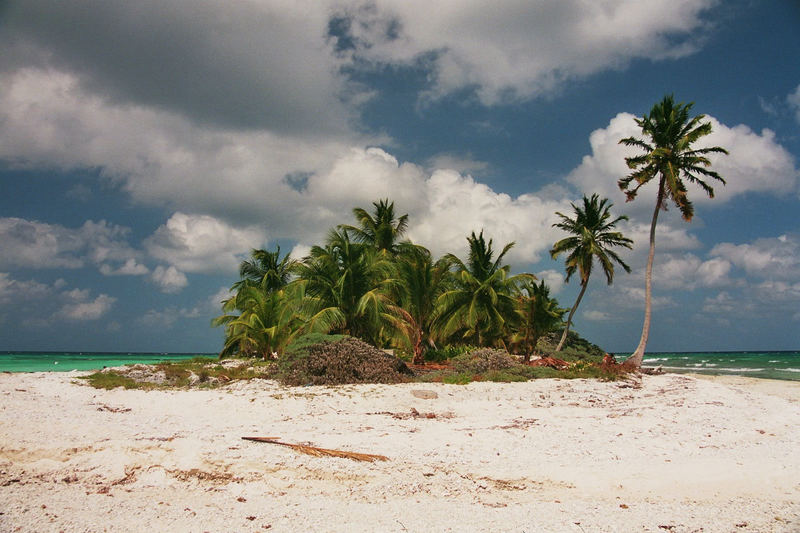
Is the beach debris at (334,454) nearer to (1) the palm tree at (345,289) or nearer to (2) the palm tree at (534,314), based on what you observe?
(1) the palm tree at (345,289)

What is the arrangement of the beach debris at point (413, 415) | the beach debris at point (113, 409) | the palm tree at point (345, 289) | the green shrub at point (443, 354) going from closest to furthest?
the beach debris at point (413, 415)
the beach debris at point (113, 409)
the palm tree at point (345, 289)
the green shrub at point (443, 354)

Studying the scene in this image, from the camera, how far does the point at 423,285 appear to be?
18.4 metres

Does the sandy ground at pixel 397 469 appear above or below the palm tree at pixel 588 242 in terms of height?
below

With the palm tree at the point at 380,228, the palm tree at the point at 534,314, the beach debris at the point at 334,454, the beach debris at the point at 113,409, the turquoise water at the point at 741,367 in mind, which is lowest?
the turquoise water at the point at 741,367

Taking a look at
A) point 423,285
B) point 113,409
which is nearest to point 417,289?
point 423,285

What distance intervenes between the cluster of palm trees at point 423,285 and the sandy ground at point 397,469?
302 inches

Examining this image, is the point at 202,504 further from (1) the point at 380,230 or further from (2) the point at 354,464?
(1) the point at 380,230

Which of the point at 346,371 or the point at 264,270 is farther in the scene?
the point at 264,270

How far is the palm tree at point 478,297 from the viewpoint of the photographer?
69.3ft

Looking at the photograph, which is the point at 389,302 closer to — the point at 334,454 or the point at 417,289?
the point at 417,289

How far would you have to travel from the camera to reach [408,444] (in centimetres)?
609

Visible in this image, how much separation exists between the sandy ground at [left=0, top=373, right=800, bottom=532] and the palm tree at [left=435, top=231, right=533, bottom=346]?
12205mm

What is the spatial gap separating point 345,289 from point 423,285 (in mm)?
3472

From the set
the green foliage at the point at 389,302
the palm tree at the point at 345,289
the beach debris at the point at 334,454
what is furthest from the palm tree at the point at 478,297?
the beach debris at the point at 334,454
